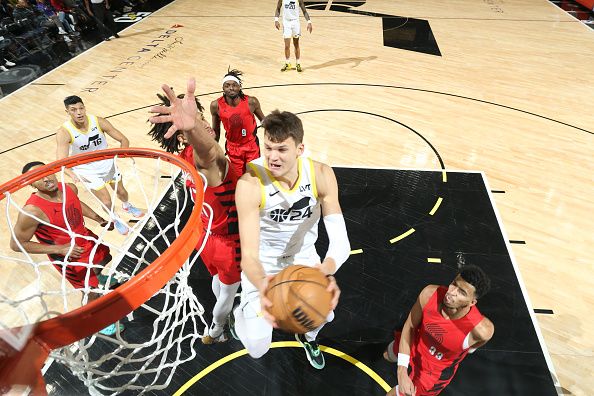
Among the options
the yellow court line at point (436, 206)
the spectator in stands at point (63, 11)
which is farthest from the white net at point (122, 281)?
the spectator in stands at point (63, 11)

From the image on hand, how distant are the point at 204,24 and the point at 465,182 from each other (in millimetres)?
10034

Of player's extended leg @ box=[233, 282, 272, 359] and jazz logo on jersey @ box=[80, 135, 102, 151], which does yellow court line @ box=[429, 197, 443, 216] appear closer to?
player's extended leg @ box=[233, 282, 272, 359]

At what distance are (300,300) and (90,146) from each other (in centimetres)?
360

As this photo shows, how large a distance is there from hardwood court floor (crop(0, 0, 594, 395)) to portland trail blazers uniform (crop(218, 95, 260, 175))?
4.96ft

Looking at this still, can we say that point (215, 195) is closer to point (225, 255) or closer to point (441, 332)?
point (225, 255)

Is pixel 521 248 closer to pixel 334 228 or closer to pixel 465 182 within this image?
pixel 465 182

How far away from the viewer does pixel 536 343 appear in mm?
3234

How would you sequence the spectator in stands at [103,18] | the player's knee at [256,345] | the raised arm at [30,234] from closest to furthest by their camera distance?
the player's knee at [256,345] → the raised arm at [30,234] → the spectator in stands at [103,18]

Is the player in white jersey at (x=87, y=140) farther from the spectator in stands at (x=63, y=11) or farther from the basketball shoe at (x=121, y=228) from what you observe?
→ the spectator in stands at (x=63, y=11)

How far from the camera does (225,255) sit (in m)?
2.81

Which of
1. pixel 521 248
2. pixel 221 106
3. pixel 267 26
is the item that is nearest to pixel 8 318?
pixel 221 106

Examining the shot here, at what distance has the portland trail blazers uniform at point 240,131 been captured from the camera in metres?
4.34

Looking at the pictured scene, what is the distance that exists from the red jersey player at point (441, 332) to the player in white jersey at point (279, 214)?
66 cm

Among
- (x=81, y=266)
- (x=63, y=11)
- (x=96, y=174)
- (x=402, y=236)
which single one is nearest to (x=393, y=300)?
(x=402, y=236)
